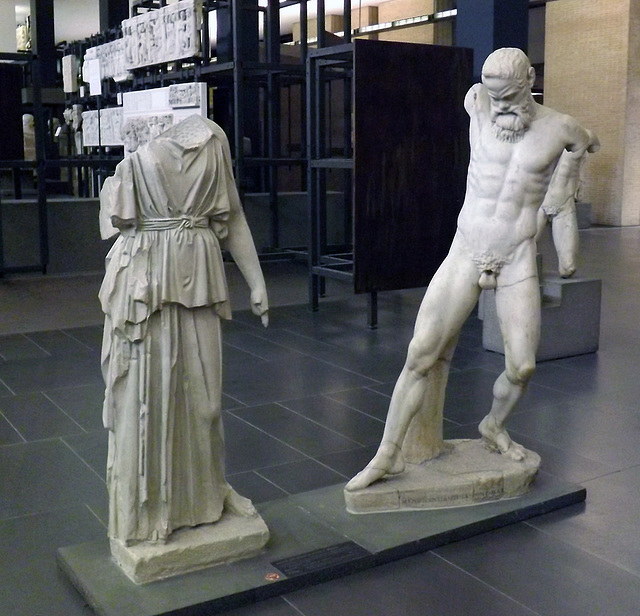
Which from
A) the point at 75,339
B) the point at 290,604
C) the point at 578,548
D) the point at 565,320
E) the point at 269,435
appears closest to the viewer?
the point at 290,604

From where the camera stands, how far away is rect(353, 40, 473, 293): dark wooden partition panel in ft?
25.7

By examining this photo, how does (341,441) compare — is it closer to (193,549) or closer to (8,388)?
(193,549)

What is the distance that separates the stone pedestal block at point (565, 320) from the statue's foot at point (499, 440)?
9.27ft

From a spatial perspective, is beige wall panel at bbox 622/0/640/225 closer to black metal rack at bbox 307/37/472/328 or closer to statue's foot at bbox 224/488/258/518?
black metal rack at bbox 307/37/472/328

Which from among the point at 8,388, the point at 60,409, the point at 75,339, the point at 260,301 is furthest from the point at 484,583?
the point at 75,339

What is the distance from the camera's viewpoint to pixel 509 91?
13.2 feet

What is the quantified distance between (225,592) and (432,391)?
1497 mm

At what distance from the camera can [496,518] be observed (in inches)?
163

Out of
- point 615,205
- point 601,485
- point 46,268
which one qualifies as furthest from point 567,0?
point 601,485

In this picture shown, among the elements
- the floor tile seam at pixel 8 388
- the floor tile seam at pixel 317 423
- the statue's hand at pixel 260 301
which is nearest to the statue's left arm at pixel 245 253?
the statue's hand at pixel 260 301

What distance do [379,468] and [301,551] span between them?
616 mm

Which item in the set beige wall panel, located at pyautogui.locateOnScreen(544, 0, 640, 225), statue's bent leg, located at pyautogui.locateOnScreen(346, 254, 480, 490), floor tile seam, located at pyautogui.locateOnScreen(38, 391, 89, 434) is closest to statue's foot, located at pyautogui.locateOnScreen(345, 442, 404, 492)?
statue's bent leg, located at pyautogui.locateOnScreen(346, 254, 480, 490)

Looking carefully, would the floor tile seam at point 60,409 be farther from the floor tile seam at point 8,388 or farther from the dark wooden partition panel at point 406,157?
the dark wooden partition panel at point 406,157

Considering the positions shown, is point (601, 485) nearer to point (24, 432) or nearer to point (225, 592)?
point (225, 592)
